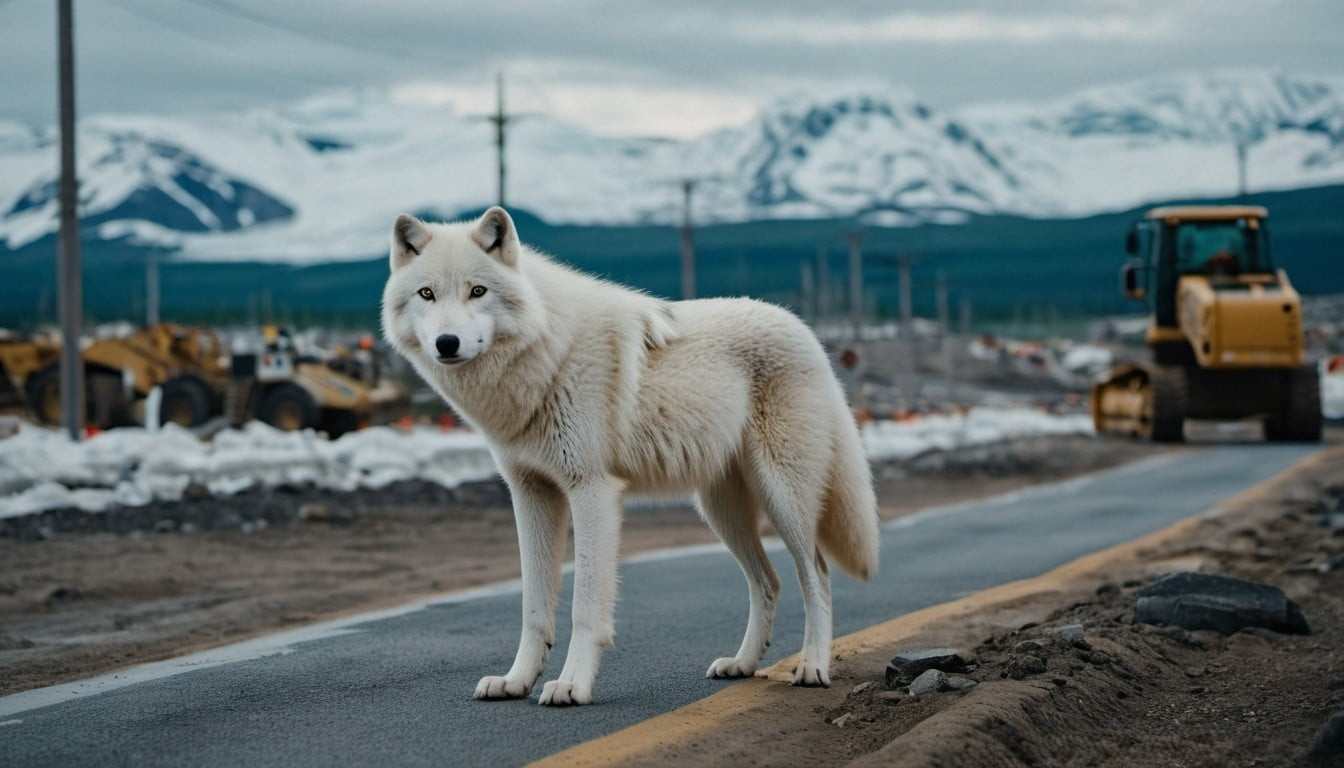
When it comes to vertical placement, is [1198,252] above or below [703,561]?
above

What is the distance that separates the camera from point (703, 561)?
11.7m

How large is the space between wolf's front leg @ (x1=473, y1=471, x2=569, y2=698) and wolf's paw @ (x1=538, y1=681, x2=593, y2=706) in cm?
25

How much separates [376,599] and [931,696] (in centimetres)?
535

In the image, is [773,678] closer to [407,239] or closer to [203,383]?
[407,239]

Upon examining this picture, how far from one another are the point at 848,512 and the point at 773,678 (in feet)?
2.64

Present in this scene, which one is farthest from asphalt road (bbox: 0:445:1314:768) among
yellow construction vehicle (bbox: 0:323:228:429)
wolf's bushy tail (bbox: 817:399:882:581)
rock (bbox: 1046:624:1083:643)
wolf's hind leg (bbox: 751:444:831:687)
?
yellow construction vehicle (bbox: 0:323:228:429)

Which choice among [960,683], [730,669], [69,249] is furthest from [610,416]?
[69,249]

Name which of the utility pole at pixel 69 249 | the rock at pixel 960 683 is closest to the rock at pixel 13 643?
the rock at pixel 960 683

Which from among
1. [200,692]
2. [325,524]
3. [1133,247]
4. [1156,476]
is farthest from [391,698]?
[1133,247]

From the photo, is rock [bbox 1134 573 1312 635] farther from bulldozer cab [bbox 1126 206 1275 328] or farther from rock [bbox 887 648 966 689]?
bulldozer cab [bbox 1126 206 1275 328]

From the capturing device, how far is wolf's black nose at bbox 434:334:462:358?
563 centimetres

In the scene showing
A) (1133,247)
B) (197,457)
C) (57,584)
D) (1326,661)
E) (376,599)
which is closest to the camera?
(1326,661)

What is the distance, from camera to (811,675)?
20.7 ft

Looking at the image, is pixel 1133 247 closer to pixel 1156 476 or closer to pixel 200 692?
pixel 1156 476
